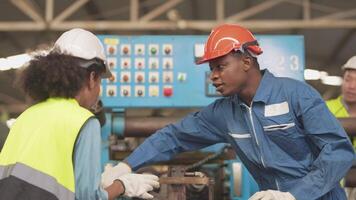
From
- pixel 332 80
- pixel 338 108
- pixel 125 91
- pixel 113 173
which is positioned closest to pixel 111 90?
pixel 125 91

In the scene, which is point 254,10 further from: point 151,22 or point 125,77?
point 125,77

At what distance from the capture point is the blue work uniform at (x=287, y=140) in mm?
1954

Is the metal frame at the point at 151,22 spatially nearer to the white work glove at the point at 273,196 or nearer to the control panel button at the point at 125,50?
the control panel button at the point at 125,50

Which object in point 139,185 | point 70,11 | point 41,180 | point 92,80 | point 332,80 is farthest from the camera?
point 332,80

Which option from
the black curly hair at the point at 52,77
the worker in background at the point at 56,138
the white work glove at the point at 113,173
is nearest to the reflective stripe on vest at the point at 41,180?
the worker in background at the point at 56,138

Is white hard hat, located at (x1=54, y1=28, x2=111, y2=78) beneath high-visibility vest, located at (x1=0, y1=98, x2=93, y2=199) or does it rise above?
above

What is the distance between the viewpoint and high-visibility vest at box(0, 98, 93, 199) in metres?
1.52

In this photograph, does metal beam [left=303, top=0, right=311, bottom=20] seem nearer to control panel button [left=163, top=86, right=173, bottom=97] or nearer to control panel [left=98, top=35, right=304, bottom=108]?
control panel [left=98, top=35, right=304, bottom=108]

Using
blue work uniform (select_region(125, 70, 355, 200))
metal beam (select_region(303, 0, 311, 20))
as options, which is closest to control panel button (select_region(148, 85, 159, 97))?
blue work uniform (select_region(125, 70, 355, 200))

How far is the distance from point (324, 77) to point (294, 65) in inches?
233

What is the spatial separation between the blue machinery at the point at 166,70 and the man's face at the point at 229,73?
0.78 m

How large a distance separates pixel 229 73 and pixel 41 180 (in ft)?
2.86

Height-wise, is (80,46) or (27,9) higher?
(27,9)

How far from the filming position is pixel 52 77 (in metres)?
1.63
